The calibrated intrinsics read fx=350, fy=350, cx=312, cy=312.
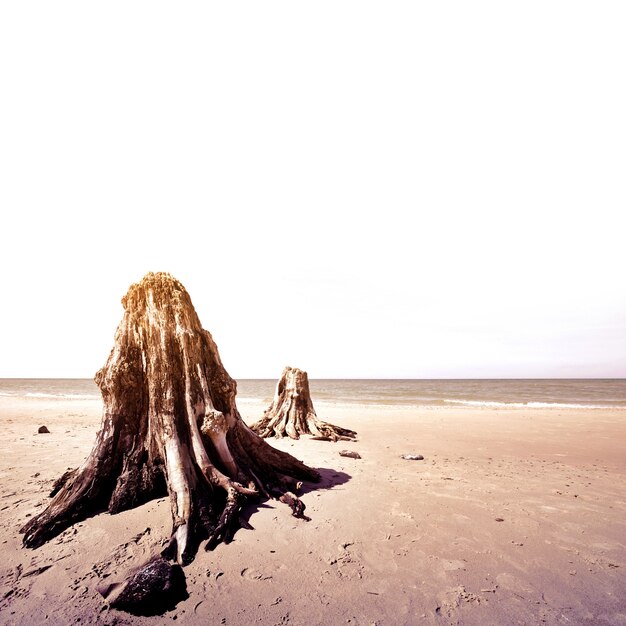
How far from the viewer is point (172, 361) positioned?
5.45 metres

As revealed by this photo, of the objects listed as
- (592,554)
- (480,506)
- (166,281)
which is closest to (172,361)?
(166,281)

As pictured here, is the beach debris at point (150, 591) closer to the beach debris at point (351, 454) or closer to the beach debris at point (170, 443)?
the beach debris at point (170, 443)

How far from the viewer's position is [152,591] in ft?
10.2

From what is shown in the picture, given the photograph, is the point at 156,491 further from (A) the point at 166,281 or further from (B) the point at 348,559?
(A) the point at 166,281

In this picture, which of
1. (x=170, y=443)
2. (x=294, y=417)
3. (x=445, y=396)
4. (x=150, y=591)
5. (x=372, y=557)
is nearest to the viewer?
(x=150, y=591)

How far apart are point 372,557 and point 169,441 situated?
3.00 metres

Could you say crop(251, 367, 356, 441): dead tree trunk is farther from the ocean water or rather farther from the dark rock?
the ocean water

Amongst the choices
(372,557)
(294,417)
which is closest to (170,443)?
(372,557)

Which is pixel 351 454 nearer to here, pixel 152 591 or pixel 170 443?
pixel 170 443

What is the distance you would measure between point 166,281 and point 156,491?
3.28 m

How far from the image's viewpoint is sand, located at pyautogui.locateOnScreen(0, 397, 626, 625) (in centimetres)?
310

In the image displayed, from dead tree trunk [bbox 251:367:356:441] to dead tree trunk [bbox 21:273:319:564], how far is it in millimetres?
6631

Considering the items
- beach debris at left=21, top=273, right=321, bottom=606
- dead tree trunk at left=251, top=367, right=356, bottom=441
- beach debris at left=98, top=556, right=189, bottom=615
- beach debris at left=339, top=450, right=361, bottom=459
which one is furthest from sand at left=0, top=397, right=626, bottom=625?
dead tree trunk at left=251, top=367, right=356, bottom=441

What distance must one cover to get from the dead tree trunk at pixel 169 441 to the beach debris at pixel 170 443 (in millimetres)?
13
